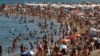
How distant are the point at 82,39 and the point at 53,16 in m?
27.6

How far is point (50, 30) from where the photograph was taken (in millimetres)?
46281

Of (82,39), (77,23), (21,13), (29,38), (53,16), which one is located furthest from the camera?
(21,13)

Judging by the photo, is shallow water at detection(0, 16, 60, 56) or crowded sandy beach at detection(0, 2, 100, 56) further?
shallow water at detection(0, 16, 60, 56)

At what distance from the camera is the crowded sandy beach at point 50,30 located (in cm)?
2786

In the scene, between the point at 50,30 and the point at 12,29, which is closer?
the point at 50,30

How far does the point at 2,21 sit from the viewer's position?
66625 mm

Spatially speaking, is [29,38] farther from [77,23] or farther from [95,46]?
[95,46]

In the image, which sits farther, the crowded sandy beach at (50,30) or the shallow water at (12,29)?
the shallow water at (12,29)

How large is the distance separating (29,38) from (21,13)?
23688mm

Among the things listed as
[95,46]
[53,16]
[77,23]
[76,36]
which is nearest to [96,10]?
[53,16]

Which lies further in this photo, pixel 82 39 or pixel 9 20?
pixel 9 20

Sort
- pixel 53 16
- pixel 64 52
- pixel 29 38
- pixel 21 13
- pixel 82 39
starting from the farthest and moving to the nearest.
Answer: pixel 21 13 → pixel 53 16 → pixel 29 38 → pixel 82 39 → pixel 64 52

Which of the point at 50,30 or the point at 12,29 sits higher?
the point at 50,30

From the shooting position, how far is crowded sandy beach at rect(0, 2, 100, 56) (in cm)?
2786
